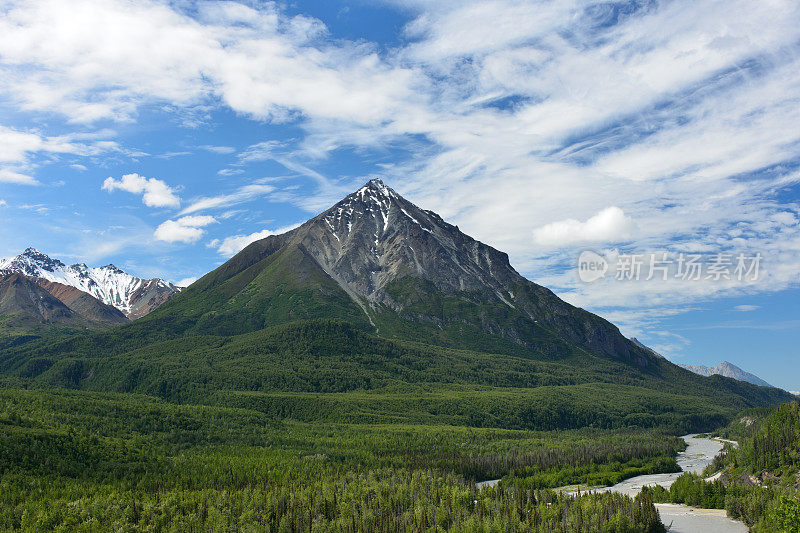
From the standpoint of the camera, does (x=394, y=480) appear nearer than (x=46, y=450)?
No

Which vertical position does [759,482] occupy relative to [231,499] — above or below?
above

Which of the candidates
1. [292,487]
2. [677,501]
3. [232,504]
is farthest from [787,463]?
[232,504]

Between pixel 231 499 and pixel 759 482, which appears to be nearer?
pixel 231 499

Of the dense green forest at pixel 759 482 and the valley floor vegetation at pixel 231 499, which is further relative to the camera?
the dense green forest at pixel 759 482

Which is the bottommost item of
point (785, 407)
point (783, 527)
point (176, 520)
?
point (176, 520)

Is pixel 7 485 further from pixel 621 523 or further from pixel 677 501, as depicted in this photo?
pixel 677 501

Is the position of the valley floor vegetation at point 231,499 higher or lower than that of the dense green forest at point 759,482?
lower

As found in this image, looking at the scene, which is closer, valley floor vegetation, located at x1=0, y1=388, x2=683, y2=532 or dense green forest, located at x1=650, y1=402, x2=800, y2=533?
valley floor vegetation, located at x1=0, y1=388, x2=683, y2=532

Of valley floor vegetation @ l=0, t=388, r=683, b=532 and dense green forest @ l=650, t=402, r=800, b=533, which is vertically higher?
dense green forest @ l=650, t=402, r=800, b=533
